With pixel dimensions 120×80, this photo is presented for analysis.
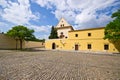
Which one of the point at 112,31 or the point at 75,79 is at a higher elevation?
the point at 112,31

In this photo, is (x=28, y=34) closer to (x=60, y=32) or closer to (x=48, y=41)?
(x=48, y=41)

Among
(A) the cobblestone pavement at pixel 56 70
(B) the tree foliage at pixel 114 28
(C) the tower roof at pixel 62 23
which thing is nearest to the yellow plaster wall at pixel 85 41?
(B) the tree foliage at pixel 114 28

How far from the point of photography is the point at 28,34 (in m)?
28.9

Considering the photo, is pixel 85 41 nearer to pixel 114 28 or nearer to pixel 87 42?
pixel 87 42

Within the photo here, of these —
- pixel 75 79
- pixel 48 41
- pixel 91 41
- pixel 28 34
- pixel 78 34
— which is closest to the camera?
pixel 75 79

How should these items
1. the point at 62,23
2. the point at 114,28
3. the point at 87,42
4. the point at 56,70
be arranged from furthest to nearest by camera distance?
the point at 62,23, the point at 87,42, the point at 114,28, the point at 56,70

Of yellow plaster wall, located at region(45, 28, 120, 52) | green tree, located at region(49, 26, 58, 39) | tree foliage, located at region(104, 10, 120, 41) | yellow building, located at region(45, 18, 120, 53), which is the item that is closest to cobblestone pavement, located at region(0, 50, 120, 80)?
tree foliage, located at region(104, 10, 120, 41)

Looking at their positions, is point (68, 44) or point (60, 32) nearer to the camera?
point (68, 44)

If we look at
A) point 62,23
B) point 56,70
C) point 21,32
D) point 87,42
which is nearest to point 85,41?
point 87,42

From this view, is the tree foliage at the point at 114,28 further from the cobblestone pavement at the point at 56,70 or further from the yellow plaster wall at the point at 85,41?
the cobblestone pavement at the point at 56,70

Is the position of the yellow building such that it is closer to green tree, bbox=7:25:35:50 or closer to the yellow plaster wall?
the yellow plaster wall

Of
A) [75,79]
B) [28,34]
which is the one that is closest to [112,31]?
[28,34]

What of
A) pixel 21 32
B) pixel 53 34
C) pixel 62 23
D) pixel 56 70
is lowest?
pixel 56 70

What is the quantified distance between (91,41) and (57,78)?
87.3ft
